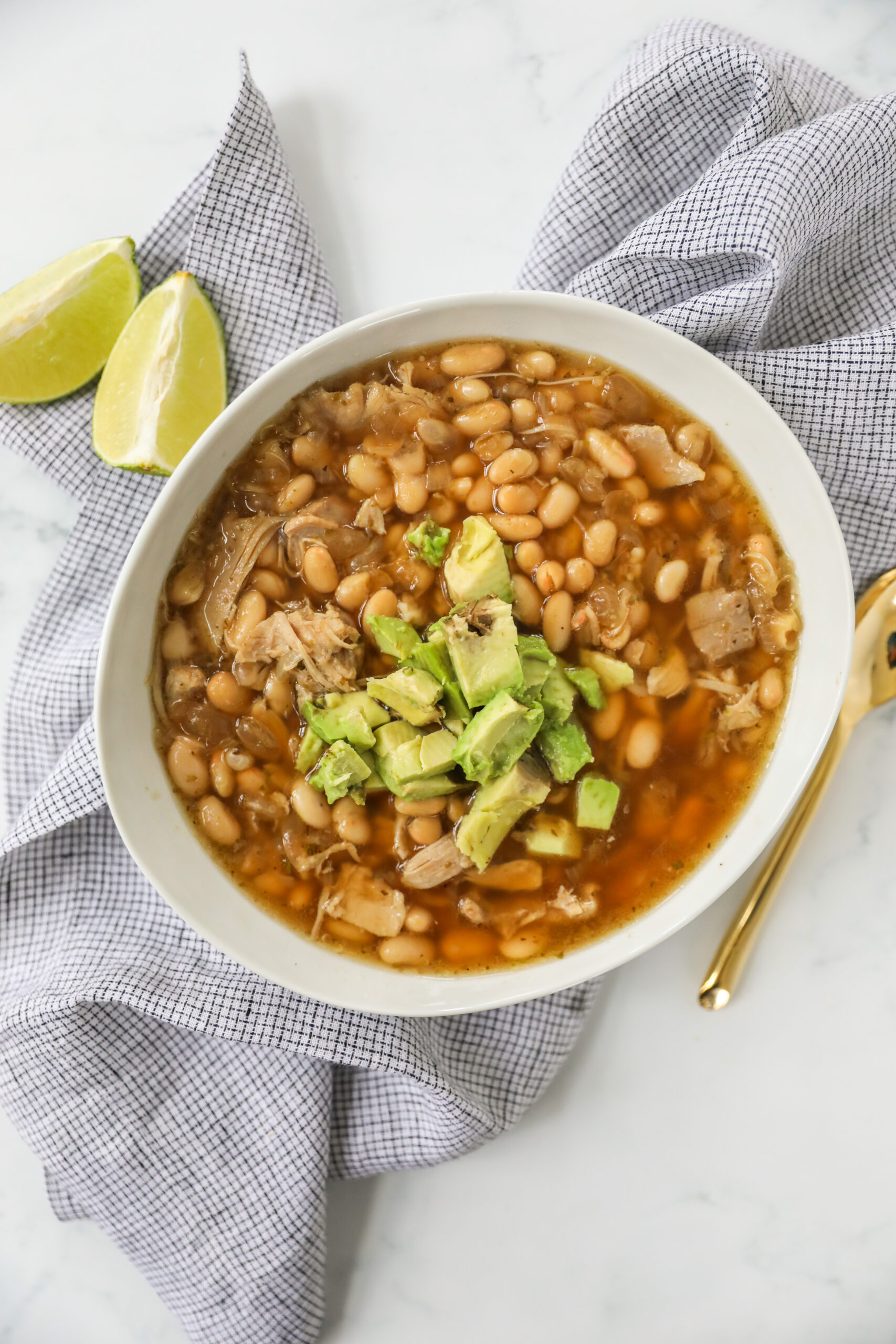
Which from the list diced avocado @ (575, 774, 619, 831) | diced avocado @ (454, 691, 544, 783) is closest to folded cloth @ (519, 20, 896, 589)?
diced avocado @ (575, 774, 619, 831)

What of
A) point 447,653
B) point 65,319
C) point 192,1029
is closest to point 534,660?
point 447,653

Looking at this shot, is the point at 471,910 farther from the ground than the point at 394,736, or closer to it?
closer to it

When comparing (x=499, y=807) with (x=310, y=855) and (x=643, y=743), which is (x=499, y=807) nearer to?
(x=643, y=743)

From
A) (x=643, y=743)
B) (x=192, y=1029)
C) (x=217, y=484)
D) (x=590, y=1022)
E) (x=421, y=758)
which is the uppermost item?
(x=217, y=484)

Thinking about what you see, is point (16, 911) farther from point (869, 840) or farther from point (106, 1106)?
point (869, 840)

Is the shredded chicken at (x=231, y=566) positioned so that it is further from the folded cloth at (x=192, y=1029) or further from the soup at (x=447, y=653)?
the folded cloth at (x=192, y=1029)

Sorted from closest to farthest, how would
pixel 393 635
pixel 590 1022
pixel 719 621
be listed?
1. pixel 393 635
2. pixel 719 621
3. pixel 590 1022

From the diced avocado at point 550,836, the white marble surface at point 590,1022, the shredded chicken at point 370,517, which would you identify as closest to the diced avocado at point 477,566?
the shredded chicken at point 370,517
